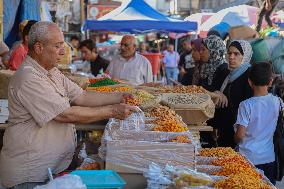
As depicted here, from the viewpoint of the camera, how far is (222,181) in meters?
2.90

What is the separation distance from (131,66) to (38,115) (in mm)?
4713

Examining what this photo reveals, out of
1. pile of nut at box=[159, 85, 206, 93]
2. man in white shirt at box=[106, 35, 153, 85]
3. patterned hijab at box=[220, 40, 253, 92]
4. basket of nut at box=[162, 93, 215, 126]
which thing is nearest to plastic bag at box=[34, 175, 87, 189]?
basket of nut at box=[162, 93, 215, 126]

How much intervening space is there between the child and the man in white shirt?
3283 mm

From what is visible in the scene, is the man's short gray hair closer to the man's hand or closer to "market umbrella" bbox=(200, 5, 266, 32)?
the man's hand

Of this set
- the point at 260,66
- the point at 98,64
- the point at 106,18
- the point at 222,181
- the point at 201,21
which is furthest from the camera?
the point at 201,21

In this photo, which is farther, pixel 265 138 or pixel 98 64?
pixel 98 64

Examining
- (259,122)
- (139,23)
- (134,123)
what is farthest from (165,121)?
(139,23)

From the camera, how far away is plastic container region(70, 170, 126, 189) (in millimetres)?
2473

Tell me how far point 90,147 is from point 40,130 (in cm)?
106

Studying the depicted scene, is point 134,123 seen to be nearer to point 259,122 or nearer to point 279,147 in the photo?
point 259,122

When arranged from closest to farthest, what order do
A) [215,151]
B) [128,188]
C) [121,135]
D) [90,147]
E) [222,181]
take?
[222,181]
[128,188]
[121,135]
[215,151]
[90,147]

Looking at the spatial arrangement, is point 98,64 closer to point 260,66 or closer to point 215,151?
point 260,66

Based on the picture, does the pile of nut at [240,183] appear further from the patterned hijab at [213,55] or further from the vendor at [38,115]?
the patterned hijab at [213,55]

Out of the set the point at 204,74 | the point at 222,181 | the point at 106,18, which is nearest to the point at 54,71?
the point at 222,181
